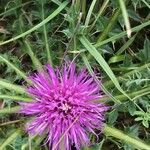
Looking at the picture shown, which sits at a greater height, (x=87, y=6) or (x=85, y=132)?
(x=87, y=6)

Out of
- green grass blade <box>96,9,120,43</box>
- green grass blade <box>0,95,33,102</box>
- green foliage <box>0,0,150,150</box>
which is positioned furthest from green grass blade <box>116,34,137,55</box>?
green grass blade <box>0,95,33,102</box>

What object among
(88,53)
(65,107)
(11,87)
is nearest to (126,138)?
(65,107)

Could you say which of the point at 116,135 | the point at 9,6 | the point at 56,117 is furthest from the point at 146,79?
the point at 9,6

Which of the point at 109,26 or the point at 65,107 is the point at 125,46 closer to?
the point at 109,26

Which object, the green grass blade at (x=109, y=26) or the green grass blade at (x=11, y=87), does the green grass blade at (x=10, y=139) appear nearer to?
the green grass blade at (x=11, y=87)

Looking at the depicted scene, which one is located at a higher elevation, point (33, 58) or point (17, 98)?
point (33, 58)

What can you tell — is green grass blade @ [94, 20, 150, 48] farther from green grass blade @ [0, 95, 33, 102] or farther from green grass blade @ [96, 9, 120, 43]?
green grass blade @ [0, 95, 33, 102]

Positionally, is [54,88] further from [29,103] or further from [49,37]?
[49,37]
